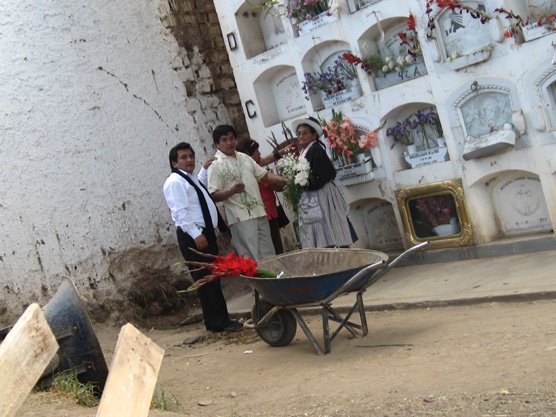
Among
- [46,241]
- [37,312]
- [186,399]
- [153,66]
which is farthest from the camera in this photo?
[153,66]

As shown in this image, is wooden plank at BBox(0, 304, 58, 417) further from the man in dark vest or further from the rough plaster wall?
the rough plaster wall

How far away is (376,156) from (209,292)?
196 cm

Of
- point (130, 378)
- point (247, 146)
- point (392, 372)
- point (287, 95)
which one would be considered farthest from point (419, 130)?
point (130, 378)

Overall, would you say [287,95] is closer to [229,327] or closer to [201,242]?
[201,242]

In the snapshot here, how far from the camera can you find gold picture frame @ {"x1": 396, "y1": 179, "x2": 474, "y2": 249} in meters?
7.01

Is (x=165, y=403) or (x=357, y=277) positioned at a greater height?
(x=357, y=277)

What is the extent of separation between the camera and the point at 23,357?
9.94 ft

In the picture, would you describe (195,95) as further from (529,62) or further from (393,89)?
(529,62)

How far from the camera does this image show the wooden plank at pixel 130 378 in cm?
286

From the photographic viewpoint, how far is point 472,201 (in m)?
6.96

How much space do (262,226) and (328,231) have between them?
55 cm

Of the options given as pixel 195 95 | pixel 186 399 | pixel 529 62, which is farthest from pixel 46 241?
pixel 529 62

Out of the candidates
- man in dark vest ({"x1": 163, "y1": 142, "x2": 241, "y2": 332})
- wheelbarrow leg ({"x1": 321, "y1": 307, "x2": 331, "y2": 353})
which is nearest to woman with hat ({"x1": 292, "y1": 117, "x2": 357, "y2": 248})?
man in dark vest ({"x1": 163, "y1": 142, "x2": 241, "y2": 332})

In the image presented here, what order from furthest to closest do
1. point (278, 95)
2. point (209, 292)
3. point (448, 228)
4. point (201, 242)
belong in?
point (278, 95)
point (448, 228)
point (209, 292)
point (201, 242)
